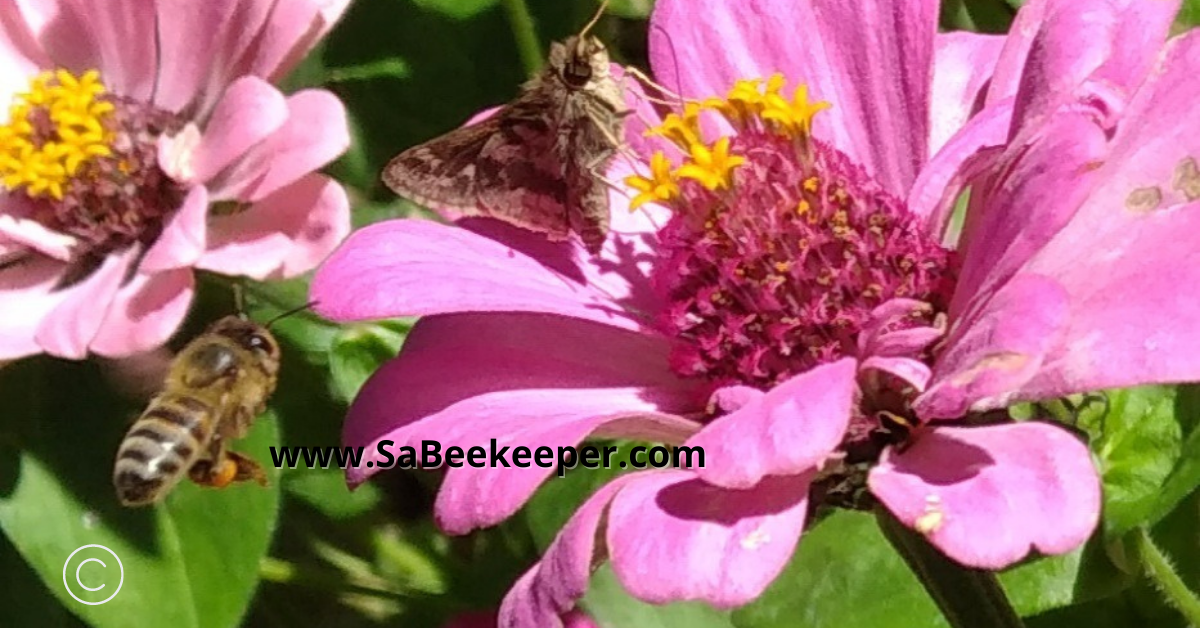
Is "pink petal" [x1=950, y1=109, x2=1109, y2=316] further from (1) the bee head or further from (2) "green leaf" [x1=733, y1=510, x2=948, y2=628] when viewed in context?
(1) the bee head

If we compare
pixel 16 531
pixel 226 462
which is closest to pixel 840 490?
pixel 226 462

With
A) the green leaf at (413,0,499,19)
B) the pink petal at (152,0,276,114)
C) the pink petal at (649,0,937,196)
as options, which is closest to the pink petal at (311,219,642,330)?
the pink petal at (649,0,937,196)

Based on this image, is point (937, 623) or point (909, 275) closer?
point (909, 275)

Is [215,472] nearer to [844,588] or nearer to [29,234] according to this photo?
[29,234]

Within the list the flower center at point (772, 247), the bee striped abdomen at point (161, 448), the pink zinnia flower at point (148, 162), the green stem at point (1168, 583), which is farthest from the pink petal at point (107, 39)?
the green stem at point (1168, 583)

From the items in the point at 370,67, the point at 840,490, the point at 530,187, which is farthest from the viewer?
the point at 370,67

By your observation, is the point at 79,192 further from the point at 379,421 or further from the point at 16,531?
the point at 379,421

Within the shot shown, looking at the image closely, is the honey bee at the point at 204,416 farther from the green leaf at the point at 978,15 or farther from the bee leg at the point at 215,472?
the green leaf at the point at 978,15

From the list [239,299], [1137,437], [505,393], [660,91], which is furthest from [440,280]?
[1137,437]
